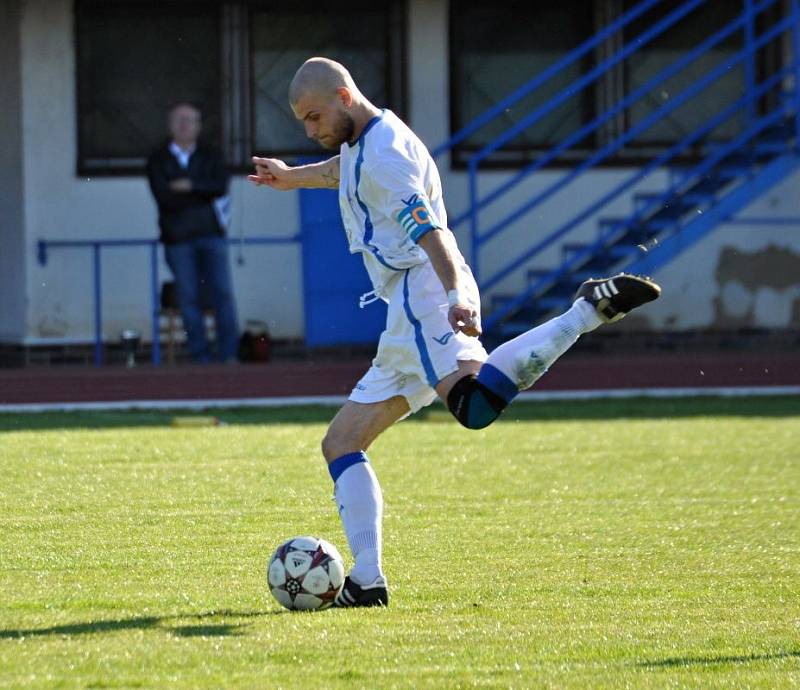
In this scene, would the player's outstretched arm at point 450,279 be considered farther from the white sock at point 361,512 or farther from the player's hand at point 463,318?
the white sock at point 361,512

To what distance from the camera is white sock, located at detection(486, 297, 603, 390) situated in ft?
21.9

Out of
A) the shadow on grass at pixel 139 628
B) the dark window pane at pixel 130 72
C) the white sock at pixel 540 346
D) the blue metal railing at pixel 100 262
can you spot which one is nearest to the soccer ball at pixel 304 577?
the shadow on grass at pixel 139 628

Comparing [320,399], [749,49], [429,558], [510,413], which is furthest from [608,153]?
[429,558]

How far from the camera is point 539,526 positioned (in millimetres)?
8641

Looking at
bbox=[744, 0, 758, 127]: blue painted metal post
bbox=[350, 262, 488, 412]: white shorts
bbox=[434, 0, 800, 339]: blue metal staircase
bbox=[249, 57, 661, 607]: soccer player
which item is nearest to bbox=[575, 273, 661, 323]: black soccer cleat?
bbox=[249, 57, 661, 607]: soccer player

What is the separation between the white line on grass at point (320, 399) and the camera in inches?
619

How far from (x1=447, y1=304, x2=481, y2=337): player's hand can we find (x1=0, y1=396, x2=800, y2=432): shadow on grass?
780 cm

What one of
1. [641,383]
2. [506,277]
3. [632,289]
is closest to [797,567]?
[632,289]

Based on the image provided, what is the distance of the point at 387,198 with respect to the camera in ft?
21.2

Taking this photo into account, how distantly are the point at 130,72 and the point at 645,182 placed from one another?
5588 millimetres

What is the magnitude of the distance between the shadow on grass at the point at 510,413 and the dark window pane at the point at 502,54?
4279mm

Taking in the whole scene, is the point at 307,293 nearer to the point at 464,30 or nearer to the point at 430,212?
the point at 464,30

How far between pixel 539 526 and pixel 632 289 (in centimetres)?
206

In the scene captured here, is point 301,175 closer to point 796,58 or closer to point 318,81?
point 318,81
